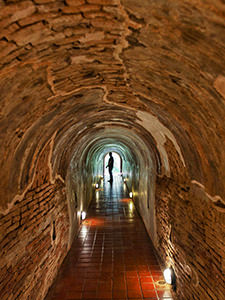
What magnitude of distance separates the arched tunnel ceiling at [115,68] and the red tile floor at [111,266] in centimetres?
298

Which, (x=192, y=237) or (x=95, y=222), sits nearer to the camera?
(x=192, y=237)

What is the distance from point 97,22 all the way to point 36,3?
21.3 inches

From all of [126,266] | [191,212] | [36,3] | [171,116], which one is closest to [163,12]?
[36,3]

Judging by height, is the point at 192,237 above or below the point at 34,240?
above

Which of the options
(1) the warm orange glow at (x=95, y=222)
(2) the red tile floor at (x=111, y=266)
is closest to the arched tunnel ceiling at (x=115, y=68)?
(2) the red tile floor at (x=111, y=266)

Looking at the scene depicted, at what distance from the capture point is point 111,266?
249 inches

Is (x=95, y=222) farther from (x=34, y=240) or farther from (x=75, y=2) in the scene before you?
(x=75, y=2)

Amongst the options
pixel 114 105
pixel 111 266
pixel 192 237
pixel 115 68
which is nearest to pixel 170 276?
pixel 111 266

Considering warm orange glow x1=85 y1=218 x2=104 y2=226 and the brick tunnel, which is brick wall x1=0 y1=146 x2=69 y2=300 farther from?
warm orange glow x1=85 y1=218 x2=104 y2=226

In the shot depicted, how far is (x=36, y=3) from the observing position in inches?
67.2

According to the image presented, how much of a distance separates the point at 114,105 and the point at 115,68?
2012 mm

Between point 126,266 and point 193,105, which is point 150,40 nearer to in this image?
point 193,105

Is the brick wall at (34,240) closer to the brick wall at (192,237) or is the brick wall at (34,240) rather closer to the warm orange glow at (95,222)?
the brick wall at (192,237)

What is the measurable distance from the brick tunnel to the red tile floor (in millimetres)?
428
